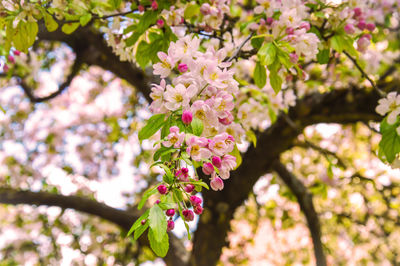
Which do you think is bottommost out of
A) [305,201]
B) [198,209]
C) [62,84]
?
[305,201]

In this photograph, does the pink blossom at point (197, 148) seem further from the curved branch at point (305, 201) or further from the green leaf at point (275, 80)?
the curved branch at point (305, 201)

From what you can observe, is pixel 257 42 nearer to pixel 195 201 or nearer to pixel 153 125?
pixel 153 125

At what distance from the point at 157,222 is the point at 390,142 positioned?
95 cm

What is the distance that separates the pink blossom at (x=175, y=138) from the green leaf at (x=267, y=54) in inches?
17.3

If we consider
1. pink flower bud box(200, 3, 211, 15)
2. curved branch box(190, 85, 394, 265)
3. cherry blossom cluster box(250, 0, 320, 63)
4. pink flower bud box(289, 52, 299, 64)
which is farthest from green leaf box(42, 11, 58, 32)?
curved branch box(190, 85, 394, 265)

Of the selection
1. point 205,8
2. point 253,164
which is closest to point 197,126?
point 205,8

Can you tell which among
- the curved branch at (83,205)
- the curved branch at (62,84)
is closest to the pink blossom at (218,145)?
the curved branch at (83,205)

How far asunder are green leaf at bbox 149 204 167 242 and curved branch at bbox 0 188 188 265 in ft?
8.07

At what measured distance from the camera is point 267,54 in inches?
41.1

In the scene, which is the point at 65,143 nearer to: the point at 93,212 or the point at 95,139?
the point at 95,139

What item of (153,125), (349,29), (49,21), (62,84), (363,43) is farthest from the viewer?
(62,84)

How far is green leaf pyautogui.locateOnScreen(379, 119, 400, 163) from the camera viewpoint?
1.18 metres

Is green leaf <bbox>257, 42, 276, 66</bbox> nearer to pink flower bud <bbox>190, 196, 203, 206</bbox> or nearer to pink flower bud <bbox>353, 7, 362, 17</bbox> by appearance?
pink flower bud <bbox>190, 196, 203, 206</bbox>

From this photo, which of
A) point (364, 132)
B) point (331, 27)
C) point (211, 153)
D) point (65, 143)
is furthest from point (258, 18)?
point (65, 143)
